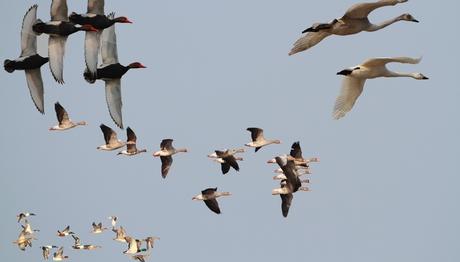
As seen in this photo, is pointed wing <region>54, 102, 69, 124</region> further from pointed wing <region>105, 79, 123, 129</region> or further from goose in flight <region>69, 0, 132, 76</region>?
goose in flight <region>69, 0, 132, 76</region>

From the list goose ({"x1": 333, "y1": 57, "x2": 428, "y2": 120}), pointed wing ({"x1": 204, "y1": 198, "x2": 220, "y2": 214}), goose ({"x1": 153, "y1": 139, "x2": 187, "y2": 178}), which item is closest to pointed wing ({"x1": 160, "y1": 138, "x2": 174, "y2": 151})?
goose ({"x1": 153, "y1": 139, "x2": 187, "y2": 178})

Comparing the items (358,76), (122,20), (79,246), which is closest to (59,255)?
(79,246)

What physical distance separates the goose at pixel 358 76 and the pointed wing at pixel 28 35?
995 centimetres

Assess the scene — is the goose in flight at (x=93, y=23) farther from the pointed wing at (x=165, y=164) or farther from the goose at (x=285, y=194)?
the pointed wing at (x=165, y=164)

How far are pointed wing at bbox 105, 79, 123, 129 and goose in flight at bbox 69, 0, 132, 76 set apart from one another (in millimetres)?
1630

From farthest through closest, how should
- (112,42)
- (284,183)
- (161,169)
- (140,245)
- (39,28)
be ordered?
(140,245) → (161,169) → (284,183) → (112,42) → (39,28)

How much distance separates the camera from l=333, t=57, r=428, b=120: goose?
39062mm

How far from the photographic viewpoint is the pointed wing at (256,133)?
180 ft

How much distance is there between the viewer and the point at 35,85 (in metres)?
42.5

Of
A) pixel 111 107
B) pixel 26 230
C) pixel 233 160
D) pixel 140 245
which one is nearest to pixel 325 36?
pixel 111 107

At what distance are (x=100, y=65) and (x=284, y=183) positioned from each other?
28.9ft

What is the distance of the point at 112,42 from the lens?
1788 inches

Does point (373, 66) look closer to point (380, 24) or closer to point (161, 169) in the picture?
point (380, 24)

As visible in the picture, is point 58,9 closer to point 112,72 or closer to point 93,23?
point 93,23
